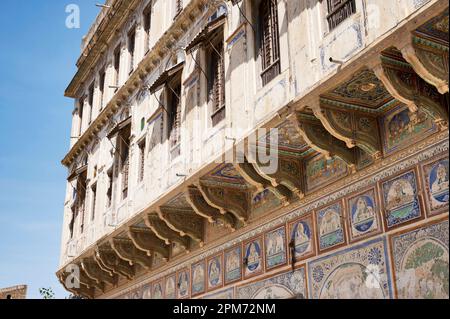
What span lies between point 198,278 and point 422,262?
20.1 feet

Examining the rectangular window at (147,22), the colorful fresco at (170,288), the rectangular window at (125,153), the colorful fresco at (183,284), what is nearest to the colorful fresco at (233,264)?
the colorful fresco at (183,284)

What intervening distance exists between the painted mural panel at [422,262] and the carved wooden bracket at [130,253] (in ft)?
27.5

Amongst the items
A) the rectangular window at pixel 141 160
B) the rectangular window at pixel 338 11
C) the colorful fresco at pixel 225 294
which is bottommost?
the colorful fresco at pixel 225 294

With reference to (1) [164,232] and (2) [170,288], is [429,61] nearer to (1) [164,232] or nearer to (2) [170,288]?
(1) [164,232]

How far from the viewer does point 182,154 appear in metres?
11.6

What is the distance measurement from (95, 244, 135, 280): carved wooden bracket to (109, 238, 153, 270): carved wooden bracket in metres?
0.85

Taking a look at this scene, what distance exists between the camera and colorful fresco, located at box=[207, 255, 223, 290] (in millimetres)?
11344

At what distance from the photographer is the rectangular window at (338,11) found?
25.3 ft

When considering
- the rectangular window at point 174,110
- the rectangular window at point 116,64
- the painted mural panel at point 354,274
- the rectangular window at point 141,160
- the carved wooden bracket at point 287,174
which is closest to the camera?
the painted mural panel at point 354,274

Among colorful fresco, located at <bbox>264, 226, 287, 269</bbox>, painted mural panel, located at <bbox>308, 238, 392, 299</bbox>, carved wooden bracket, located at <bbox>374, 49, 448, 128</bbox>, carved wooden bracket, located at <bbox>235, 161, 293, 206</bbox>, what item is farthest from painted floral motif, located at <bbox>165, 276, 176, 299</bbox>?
carved wooden bracket, located at <bbox>374, 49, 448, 128</bbox>

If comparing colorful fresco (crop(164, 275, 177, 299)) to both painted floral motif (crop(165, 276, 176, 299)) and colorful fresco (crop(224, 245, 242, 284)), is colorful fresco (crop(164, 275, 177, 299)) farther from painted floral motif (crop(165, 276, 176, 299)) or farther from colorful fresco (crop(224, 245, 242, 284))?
colorful fresco (crop(224, 245, 242, 284))

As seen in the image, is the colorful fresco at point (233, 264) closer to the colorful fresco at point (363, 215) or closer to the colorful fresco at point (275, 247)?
the colorful fresco at point (275, 247)
